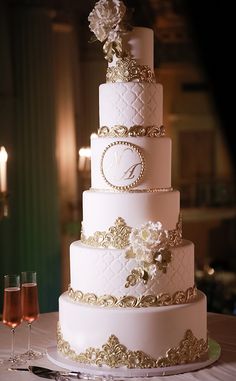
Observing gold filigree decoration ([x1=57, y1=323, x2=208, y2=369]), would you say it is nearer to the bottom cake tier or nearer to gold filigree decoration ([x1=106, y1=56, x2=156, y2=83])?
the bottom cake tier

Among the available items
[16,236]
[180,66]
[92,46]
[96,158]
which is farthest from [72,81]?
[96,158]

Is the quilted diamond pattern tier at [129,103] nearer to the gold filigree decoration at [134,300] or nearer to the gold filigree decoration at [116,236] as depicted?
the gold filigree decoration at [116,236]

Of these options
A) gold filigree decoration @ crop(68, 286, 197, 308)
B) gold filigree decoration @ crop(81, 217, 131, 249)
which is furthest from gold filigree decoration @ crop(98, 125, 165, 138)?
gold filigree decoration @ crop(68, 286, 197, 308)

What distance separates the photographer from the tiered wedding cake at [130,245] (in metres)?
4.03

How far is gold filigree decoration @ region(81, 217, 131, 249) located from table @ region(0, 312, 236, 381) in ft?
2.58

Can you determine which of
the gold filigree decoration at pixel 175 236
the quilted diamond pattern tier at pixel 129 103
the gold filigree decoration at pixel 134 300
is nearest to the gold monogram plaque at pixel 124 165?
the quilted diamond pattern tier at pixel 129 103

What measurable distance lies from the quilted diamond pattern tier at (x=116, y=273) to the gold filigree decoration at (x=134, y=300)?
0.07 ft

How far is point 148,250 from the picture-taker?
158 inches

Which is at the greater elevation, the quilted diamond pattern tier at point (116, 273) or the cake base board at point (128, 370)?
the quilted diamond pattern tier at point (116, 273)

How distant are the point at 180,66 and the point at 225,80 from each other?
584 inches

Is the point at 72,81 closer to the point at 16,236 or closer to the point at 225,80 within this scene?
the point at 16,236

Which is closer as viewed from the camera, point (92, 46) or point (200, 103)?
point (92, 46)

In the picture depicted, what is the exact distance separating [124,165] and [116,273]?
0.65 metres

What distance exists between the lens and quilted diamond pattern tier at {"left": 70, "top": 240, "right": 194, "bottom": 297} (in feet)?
13.3
